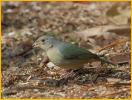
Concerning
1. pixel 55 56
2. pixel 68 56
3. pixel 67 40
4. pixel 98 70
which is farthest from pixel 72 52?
pixel 67 40

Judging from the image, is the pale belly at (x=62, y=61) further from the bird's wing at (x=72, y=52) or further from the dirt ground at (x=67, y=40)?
the dirt ground at (x=67, y=40)

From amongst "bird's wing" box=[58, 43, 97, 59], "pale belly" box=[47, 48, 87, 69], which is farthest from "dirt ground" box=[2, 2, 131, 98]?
"bird's wing" box=[58, 43, 97, 59]

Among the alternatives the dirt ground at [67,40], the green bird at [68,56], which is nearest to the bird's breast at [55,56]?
the green bird at [68,56]

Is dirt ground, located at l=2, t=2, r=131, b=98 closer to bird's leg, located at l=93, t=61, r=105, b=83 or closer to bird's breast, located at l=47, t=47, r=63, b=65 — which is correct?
bird's leg, located at l=93, t=61, r=105, b=83

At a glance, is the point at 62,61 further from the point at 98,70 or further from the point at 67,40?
the point at 67,40

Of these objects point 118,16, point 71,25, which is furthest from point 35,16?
point 118,16

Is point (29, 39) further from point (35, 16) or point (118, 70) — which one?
point (118, 70)

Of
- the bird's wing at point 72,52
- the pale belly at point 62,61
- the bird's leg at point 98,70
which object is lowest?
the bird's leg at point 98,70

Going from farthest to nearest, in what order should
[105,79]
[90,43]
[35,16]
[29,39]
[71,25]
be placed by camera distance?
[35,16] < [71,25] < [29,39] < [90,43] < [105,79]
